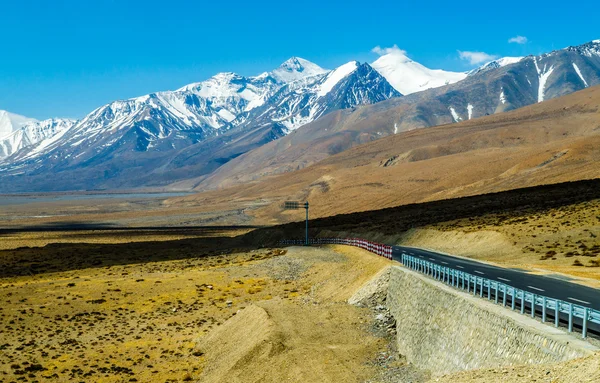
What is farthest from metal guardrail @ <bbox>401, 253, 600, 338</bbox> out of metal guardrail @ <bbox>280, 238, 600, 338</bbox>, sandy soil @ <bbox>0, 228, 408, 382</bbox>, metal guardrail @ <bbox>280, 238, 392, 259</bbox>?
metal guardrail @ <bbox>280, 238, 392, 259</bbox>

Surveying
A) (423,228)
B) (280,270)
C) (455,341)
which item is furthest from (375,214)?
(455,341)

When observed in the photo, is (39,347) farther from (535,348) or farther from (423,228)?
(423,228)

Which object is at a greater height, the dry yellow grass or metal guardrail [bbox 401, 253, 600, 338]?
metal guardrail [bbox 401, 253, 600, 338]

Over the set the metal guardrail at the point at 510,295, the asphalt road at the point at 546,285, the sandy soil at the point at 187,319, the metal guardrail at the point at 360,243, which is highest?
the metal guardrail at the point at 510,295

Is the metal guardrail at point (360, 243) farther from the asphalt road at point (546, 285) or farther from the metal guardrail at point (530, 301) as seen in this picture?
the metal guardrail at point (530, 301)

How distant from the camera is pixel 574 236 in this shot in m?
55.0

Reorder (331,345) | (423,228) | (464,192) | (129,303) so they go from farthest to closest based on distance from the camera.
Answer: (464,192)
(423,228)
(129,303)
(331,345)

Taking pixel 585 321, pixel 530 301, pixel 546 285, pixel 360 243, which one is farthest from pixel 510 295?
pixel 360 243

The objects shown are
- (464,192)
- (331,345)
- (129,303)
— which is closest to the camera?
(331,345)

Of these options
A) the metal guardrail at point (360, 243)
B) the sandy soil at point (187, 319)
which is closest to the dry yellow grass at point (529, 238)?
the metal guardrail at point (360, 243)

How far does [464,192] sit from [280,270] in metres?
91.6

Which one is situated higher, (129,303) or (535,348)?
(535,348)

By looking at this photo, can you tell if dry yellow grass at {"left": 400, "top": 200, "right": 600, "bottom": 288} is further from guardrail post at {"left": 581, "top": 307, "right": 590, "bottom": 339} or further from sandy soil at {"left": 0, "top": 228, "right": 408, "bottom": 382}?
guardrail post at {"left": 581, "top": 307, "right": 590, "bottom": 339}

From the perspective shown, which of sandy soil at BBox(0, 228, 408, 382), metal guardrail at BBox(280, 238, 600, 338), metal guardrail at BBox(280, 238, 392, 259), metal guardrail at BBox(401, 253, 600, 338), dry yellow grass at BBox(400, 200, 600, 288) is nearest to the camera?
metal guardrail at BBox(401, 253, 600, 338)
